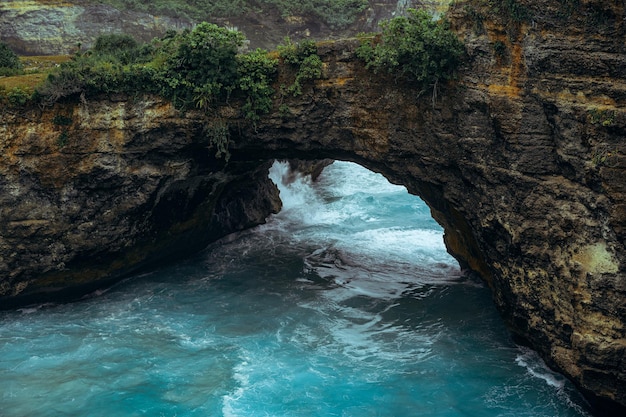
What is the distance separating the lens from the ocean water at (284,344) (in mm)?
12883

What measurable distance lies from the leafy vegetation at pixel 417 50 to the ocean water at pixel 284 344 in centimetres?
586

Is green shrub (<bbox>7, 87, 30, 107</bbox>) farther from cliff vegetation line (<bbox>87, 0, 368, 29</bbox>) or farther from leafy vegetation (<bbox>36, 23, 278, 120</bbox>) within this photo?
cliff vegetation line (<bbox>87, 0, 368, 29</bbox>)

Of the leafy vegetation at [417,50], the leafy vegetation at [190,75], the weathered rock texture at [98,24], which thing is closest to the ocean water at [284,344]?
the leafy vegetation at [190,75]

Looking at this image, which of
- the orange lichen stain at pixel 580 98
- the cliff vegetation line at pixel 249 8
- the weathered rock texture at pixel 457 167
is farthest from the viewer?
the cliff vegetation line at pixel 249 8

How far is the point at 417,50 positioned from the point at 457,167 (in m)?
2.85

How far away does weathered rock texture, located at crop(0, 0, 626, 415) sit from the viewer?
451 inches

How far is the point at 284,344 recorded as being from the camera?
588 inches

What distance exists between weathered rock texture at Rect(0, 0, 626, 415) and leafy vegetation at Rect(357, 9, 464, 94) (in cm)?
34

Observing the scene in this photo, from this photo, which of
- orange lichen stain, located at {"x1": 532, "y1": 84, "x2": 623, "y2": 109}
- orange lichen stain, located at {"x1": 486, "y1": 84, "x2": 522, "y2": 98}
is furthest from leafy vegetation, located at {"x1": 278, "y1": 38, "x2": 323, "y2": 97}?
orange lichen stain, located at {"x1": 532, "y1": 84, "x2": 623, "y2": 109}

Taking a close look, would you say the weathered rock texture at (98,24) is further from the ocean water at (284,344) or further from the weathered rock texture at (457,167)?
the ocean water at (284,344)

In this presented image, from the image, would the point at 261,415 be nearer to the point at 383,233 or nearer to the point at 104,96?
the point at 104,96

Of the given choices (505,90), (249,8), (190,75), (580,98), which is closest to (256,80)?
(190,75)

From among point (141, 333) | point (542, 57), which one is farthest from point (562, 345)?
point (141, 333)

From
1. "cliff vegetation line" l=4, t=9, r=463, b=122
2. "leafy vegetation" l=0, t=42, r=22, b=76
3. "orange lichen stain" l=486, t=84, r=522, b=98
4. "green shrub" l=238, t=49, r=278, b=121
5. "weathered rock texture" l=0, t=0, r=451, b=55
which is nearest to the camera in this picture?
"orange lichen stain" l=486, t=84, r=522, b=98
